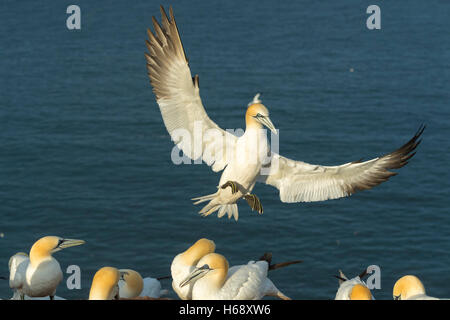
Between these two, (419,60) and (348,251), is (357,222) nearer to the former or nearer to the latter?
(348,251)

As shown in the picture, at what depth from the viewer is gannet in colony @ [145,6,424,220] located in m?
17.3

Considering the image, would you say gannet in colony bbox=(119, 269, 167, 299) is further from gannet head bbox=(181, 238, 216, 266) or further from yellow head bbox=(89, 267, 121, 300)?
yellow head bbox=(89, 267, 121, 300)

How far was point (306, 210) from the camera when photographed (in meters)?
51.9

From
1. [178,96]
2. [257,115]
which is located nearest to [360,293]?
[257,115]

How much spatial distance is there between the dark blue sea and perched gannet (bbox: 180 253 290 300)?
26586 mm

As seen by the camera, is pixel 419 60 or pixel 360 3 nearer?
pixel 419 60

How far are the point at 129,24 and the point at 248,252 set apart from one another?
4195 cm

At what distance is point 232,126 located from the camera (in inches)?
2299

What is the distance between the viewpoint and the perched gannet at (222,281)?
57.8 ft

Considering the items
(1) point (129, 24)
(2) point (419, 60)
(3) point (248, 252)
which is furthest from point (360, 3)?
(3) point (248, 252)

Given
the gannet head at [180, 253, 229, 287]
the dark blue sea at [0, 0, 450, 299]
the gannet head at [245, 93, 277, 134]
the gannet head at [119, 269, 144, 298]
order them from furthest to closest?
the dark blue sea at [0, 0, 450, 299] → the gannet head at [119, 269, 144, 298] → the gannet head at [180, 253, 229, 287] → the gannet head at [245, 93, 277, 134]

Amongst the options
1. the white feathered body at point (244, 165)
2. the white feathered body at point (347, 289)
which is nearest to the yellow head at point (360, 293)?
the white feathered body at point (347, 289)

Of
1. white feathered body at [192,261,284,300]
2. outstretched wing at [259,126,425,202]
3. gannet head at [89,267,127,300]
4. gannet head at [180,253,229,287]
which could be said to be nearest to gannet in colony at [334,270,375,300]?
white feathered body at [192,261,284,300]

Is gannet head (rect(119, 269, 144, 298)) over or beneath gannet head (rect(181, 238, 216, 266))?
beneath
